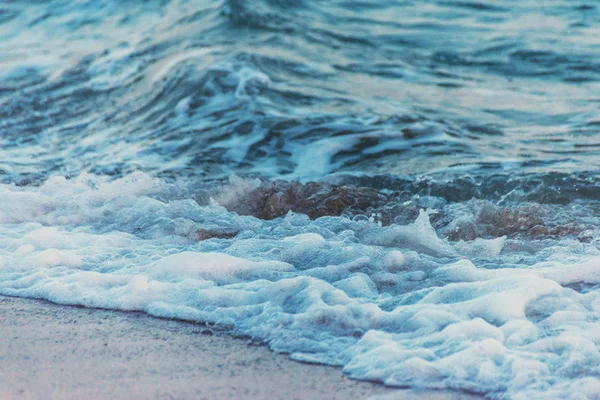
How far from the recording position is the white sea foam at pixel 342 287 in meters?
2.15

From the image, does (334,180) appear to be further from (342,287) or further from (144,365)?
(144,365)

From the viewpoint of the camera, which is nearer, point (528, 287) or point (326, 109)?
point (528, 287)

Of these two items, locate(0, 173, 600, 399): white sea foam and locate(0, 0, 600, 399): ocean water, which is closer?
locate(0, 173, 600, 399): white sea foam

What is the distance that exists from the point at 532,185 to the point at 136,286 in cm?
246

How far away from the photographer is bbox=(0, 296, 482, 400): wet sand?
6.77ft

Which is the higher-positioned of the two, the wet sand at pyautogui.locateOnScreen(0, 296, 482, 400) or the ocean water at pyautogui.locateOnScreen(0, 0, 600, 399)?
the wet sand at pyautogui.locateOnScreen(0, 296, 482, 400)

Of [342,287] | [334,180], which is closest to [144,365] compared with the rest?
[342,287]

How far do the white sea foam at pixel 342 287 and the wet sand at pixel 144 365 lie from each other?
0.07m

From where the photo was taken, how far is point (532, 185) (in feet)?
14.1

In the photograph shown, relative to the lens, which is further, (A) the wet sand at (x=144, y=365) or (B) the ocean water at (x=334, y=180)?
(B) the ocean water at (x=334, y=180)

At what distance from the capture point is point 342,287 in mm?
2738

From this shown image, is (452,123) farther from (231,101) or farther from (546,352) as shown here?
(546,352)

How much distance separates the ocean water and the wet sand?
0.24ft

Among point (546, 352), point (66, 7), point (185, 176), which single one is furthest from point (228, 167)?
point (66, 7)
